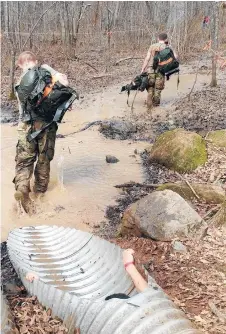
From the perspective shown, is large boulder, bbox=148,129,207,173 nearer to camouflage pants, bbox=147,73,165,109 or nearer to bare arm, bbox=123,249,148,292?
camouflage pants, bbox=147,73,165,109

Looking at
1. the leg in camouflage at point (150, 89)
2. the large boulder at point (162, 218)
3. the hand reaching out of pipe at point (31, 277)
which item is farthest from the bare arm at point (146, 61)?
the hand reaching out of pipe at point (31, 277)

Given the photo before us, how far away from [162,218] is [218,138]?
4.17 meters

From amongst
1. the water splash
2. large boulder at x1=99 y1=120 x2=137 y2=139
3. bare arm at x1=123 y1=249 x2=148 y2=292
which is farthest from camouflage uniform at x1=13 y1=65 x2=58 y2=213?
large boulder at x1=99 y1=120 x2=137 y2=139

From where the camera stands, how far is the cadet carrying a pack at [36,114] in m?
6.02

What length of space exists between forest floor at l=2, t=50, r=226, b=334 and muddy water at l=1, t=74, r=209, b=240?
31 cm

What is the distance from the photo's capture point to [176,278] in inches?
175

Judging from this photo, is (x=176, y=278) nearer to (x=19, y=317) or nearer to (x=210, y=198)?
(x=19, y=317)

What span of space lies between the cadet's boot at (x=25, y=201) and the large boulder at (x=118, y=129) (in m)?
4.21

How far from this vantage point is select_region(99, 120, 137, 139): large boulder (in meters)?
10.6

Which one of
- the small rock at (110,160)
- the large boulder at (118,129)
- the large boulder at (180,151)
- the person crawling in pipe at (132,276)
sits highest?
the person crawling in pipe at (132,276)

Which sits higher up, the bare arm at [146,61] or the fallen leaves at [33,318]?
the bare arm at [146,61]

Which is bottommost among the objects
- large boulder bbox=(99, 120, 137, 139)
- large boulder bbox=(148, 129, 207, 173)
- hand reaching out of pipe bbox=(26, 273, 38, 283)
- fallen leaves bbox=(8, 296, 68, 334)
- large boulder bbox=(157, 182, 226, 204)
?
large boulder bbox=(99, 120, 137, 139)

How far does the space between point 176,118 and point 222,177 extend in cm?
417

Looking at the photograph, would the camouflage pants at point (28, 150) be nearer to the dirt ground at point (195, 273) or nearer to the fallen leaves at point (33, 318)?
the dirt ground at point (195, 273)
